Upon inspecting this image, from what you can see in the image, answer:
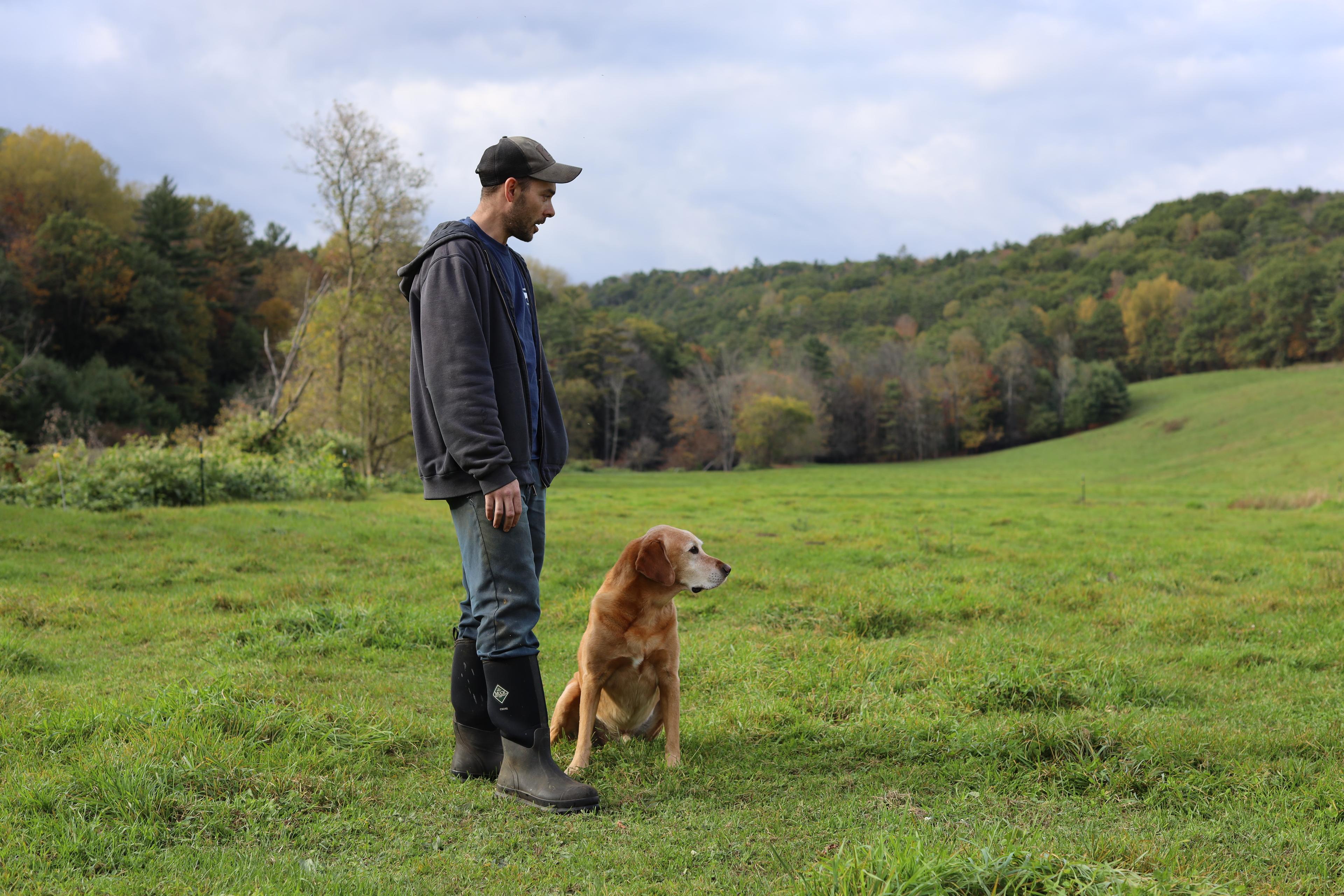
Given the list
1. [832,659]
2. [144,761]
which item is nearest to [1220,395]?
[832,659]

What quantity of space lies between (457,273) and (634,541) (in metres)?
1.48

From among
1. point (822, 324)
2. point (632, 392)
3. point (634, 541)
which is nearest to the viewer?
point (634, 541)

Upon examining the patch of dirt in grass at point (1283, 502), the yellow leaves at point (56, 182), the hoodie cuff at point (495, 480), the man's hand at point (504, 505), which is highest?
the yellow leaves at point (56, 182)

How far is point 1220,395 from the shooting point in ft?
187

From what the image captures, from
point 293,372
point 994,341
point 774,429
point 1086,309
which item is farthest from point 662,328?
point 293,372

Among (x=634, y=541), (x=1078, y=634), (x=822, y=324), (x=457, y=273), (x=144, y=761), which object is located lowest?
(x=1078, y=634)

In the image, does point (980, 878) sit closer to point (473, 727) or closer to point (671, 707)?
point (671, 707)

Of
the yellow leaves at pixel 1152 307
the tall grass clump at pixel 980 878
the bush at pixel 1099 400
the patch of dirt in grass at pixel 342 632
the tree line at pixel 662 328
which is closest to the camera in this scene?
the tall grass clump at pixel 980 878

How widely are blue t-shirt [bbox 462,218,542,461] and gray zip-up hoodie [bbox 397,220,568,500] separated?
0.04m

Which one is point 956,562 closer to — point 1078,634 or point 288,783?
point 1078,634

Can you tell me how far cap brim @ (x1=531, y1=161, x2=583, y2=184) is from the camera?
362cm

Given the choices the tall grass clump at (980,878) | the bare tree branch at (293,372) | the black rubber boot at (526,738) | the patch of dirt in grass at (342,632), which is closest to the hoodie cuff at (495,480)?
the black rubber boot at (526,738)

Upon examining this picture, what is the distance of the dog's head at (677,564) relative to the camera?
3.95 m

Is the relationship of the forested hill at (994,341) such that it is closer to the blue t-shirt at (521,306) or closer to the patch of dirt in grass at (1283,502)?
the patch of dirt in grass at (1283,502)
